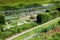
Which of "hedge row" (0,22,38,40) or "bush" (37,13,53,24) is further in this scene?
"bush" (37,13,53,24)

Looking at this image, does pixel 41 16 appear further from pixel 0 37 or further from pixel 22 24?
pixel 0 37

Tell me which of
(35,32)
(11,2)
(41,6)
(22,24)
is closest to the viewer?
(35,32)

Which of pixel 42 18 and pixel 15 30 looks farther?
pixel 42 18

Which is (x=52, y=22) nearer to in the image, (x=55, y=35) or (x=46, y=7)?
(x=55, y=35)

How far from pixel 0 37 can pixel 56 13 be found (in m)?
7.76

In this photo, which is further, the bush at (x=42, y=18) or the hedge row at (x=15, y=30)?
the bush at (x=42, y=18)

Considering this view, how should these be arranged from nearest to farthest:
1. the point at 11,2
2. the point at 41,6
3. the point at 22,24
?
the point at 22,24, the point at 11,2, the point at 41,6

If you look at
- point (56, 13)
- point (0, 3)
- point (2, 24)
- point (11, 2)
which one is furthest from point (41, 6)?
point (2, 24)

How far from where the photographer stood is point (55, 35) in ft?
45.9

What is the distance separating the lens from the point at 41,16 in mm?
16391

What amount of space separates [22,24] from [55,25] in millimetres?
2565

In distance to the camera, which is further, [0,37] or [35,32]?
[35,32]

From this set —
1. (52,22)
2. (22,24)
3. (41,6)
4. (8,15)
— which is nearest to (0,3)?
(8,15)

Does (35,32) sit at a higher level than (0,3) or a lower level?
lower
